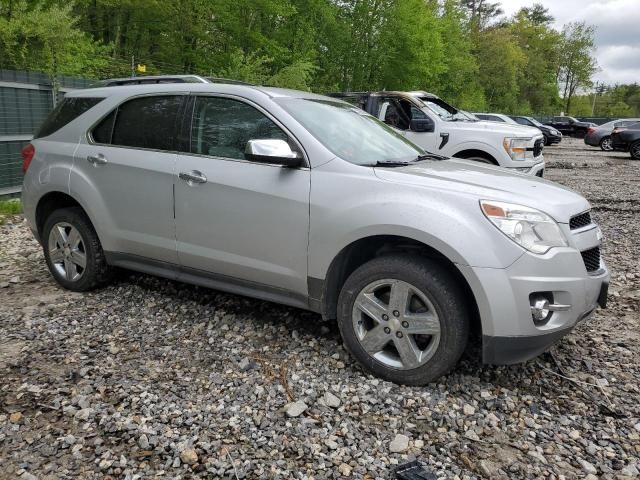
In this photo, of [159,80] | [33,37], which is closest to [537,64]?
[33,37]

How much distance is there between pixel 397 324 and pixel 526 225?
0.88 meters

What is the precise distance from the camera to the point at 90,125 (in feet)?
14.1

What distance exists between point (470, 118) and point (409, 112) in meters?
1.44

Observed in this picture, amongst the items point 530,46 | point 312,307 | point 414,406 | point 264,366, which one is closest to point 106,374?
point 264,366

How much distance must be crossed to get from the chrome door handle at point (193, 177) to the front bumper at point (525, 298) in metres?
1.87

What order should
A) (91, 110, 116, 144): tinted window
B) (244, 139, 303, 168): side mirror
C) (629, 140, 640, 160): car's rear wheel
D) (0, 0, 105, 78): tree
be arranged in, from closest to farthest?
1. (244, 139, 303, 168): side mirror
2. (91, 110, 116, 144): tinted window
3. (0, 0, 105, 78): tree
4. (629, 140, 640, 160): car's rear wheel

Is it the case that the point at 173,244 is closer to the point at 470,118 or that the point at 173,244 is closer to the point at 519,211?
the point at 519,211

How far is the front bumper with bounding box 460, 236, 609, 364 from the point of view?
2721 mm

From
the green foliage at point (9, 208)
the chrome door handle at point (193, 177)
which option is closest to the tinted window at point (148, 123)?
the chrome door handle at point (193, 177)

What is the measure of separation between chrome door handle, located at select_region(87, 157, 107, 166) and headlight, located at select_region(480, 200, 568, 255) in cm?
289

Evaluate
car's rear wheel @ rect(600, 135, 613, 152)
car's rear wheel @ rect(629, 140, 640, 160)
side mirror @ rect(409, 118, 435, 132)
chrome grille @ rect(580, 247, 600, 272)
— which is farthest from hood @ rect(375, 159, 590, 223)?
car's rear wheel @ rect(600, 135, 613, 152)

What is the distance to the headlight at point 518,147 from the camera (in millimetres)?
8219

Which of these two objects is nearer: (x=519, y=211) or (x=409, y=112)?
(x=519, y=211)

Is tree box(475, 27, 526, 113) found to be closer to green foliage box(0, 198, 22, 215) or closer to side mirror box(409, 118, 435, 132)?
side mirror box(409, 118, 435, 132)
